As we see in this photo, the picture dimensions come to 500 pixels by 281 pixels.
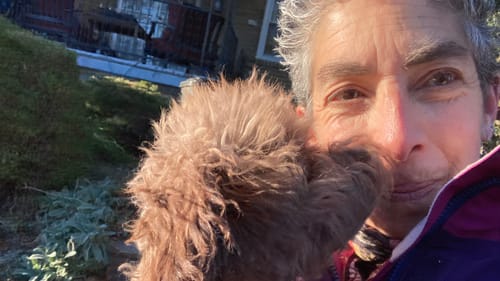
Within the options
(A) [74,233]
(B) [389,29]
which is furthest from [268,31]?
(B) [389,29]

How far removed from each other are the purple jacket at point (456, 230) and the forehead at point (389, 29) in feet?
1.40

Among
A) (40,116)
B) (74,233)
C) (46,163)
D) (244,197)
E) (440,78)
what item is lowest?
(74,233)

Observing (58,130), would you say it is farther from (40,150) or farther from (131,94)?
(131,94)

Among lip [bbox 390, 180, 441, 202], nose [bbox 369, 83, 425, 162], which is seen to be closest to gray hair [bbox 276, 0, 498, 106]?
nose [bbox 369, 83, 425, 162]

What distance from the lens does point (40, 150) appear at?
5.14 m

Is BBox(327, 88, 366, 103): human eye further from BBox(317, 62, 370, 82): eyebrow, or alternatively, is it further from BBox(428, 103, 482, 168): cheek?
BBox(428, 103, 482, 168): cheek

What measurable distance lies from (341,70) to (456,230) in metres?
0.58

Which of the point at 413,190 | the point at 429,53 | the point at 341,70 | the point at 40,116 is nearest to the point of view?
the point at 413,190

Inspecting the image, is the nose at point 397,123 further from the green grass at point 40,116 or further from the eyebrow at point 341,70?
the green grass at point 40,116

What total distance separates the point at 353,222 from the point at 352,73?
666 mm

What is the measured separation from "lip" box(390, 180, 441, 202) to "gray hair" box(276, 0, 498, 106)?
45 cm

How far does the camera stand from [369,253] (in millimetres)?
1390

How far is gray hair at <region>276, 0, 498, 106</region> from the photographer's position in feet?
5.10

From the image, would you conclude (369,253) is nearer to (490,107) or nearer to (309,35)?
A: (490,107)
